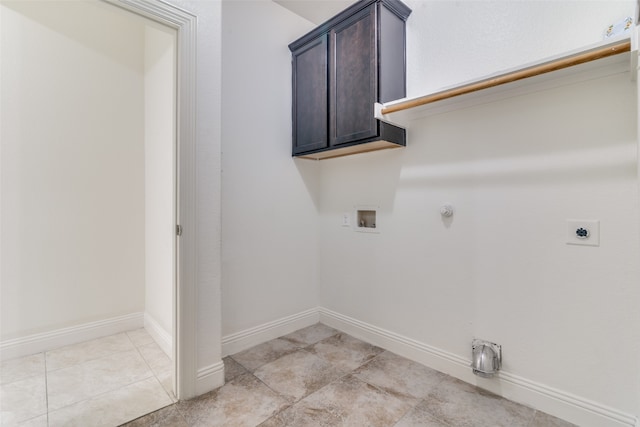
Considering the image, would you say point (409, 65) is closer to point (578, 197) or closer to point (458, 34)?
point (458, 34)

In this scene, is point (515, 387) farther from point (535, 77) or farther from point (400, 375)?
point (535, 77)

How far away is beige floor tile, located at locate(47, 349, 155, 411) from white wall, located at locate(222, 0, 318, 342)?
586 mm

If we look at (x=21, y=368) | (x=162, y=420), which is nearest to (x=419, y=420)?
(x=162, y=420)

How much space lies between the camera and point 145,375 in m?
1.83

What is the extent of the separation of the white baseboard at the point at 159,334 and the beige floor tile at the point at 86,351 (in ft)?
0.51

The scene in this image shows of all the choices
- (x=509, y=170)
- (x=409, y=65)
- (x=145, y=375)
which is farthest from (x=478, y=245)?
(x=145, y=375)

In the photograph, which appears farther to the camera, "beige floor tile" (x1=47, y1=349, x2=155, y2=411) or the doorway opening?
the doorway opening

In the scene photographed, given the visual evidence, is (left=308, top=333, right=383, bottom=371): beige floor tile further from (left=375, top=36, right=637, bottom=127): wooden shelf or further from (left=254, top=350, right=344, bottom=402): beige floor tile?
(left=375, top=36, right=637, bottom=127): wooden shelf

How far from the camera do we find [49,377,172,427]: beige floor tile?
1426 mm

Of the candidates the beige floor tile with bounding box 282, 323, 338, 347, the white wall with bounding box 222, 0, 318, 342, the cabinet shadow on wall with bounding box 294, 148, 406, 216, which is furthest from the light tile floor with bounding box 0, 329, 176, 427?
the cabinet shadow on wall with bounding box 294, 148, 406, 216

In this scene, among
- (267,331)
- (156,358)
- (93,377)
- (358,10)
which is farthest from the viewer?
(267,331)

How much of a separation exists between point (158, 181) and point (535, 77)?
2.42m

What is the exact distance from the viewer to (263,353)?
2.12m

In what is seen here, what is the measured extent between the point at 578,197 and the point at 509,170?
32 centimetres
